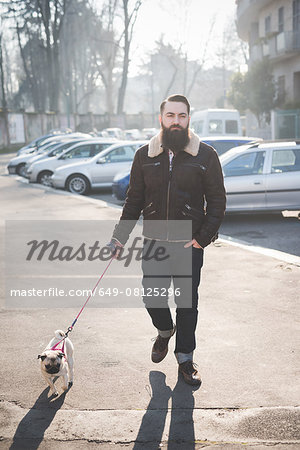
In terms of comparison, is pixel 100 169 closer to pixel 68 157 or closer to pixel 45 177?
pixel 68 157

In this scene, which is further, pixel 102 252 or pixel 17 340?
pixel 102 252

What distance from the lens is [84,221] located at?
11.9 meters

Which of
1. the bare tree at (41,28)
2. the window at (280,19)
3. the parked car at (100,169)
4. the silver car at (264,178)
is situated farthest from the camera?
the bare tree at (41,28)

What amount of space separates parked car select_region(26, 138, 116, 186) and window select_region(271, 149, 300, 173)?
861 cm

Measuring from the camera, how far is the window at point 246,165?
37.9 ft

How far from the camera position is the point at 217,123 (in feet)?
75.5

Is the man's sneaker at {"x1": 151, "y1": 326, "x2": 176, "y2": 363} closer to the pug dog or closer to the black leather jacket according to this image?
the pug dog

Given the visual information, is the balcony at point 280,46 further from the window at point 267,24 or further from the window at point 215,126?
the window at point 215,126

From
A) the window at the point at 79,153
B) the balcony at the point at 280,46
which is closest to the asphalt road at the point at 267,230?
the window at the point at 79,153

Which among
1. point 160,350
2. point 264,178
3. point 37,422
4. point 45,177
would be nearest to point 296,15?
point 45,177

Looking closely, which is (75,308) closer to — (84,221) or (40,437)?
(40,437)

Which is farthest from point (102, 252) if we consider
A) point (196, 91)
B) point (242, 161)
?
point (196, 91)

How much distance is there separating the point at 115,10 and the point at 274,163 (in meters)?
49.1

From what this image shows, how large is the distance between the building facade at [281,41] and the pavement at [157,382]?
26.8m
